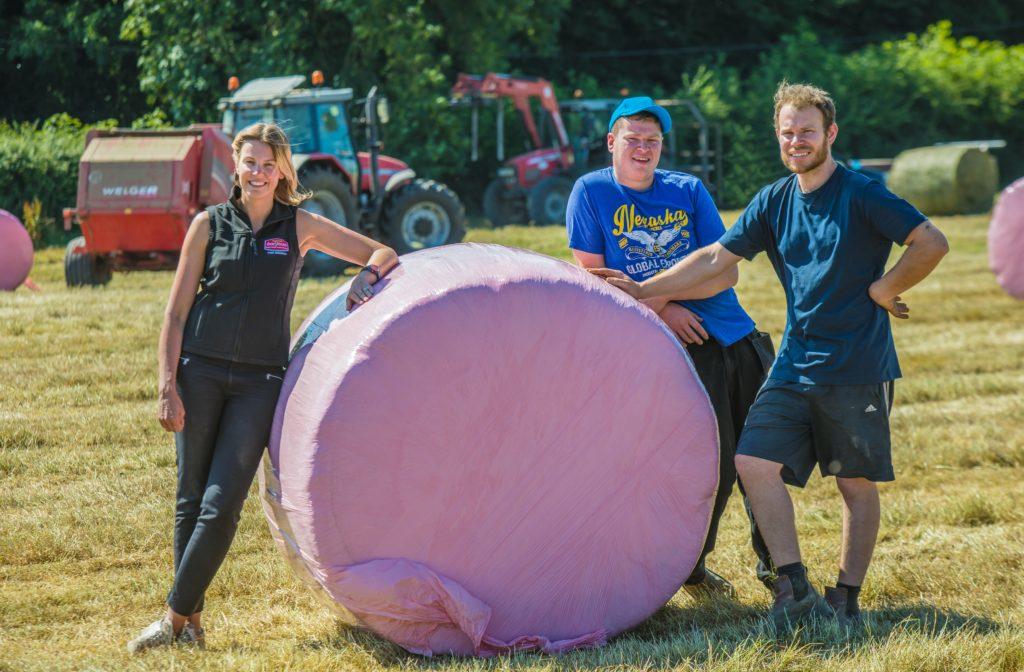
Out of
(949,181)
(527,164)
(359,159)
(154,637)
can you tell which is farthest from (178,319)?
(949,181)

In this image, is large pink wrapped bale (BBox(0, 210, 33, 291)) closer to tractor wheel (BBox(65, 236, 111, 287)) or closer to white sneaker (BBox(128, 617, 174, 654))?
tractor wheel (BBox(65, 236, 111, 287))

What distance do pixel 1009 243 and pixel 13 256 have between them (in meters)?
10.4

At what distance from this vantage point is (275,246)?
4.09m

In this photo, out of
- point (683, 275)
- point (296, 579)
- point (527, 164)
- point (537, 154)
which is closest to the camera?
point (683, 275)

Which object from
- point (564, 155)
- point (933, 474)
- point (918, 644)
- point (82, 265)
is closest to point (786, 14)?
point (564, 155)

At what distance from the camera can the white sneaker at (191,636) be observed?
161 inches

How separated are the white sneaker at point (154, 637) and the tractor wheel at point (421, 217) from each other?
12168 millimetres

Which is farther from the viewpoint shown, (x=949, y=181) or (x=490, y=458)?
(x=949, y=181)

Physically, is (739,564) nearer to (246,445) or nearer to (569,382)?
(569,382)

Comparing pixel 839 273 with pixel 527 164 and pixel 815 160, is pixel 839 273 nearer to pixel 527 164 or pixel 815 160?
pixel 815 160

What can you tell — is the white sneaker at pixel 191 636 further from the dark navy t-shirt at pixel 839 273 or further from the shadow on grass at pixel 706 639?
the dark navy t-shirt at pixel 839 273

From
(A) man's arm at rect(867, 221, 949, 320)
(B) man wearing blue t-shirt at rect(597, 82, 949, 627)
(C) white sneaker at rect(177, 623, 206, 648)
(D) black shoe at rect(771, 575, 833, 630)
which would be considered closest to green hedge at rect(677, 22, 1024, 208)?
(B) man wearing blue t-shirt at rect(597, 82, 949, 627)

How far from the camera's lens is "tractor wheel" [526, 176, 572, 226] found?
2411cm

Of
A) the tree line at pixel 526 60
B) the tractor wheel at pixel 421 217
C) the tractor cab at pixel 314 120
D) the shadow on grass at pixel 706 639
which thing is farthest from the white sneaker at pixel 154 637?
the tree line at pixel 526 60
